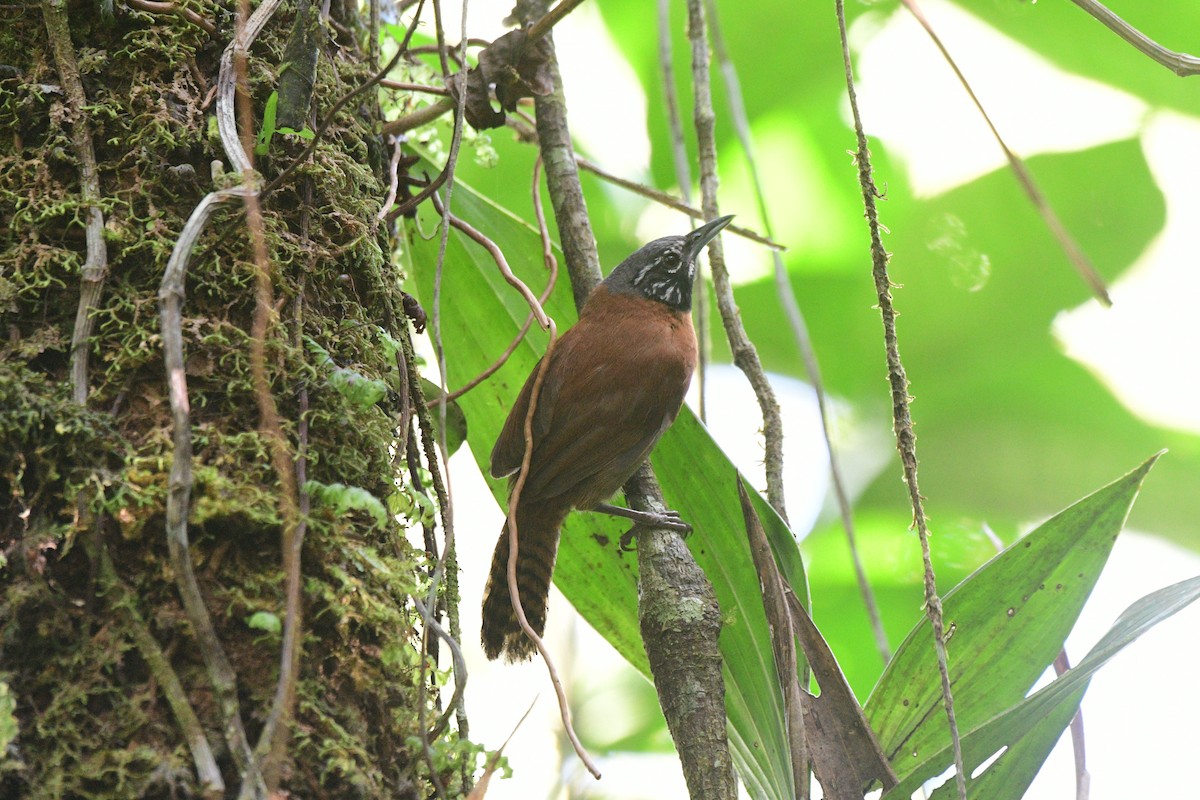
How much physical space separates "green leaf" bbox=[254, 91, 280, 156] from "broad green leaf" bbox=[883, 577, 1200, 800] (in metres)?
1.74

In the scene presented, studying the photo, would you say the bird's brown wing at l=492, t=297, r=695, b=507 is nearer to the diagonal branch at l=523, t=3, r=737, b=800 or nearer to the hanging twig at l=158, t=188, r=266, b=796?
the diagonal branch at l=523, t=3, r=737, b=800

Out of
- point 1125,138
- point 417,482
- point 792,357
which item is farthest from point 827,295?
point 417,482

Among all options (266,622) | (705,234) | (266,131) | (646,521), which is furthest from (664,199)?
(266,622)

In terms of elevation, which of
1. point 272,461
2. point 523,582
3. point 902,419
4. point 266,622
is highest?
point 523,582

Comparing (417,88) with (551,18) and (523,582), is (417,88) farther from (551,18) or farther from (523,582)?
(523,582)

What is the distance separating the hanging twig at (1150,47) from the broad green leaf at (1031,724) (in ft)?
3.24

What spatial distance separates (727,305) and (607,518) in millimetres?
789

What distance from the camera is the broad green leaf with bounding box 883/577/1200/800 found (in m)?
1.86

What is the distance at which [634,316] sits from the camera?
344 centimetres

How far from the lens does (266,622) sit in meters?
1.36

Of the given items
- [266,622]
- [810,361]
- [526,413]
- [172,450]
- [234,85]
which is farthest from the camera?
[526,413]

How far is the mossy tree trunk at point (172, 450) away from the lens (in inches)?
51.1

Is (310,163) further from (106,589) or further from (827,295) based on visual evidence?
(827,295)

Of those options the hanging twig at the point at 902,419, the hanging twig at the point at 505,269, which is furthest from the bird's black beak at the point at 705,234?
the hanging twig at the point at 902,419
